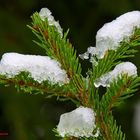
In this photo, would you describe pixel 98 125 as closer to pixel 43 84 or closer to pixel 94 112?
pixel 94 112

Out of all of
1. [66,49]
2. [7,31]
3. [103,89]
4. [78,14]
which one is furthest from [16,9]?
[66,49]

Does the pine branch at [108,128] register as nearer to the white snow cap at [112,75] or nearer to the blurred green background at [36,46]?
the white snow cap at [112,75]

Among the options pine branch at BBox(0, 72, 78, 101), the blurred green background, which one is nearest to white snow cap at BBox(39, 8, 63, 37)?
pine branch at BBox(0, 72, 78, 101)

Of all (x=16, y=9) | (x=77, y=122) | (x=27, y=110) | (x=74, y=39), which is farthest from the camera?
(x=74, y=39)

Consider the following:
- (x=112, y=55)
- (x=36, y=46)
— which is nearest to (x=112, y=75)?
(x=112, y=55)

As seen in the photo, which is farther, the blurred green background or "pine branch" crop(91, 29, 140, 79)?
the blurred green background

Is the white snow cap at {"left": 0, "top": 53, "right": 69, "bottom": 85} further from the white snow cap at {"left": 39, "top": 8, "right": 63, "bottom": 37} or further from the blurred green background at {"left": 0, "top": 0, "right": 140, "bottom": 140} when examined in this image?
the blurred green background at {"left": 0, "top": 0, "right": 140, "bottom": 140}

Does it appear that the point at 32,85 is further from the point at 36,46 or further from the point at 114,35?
the point at 36,46
